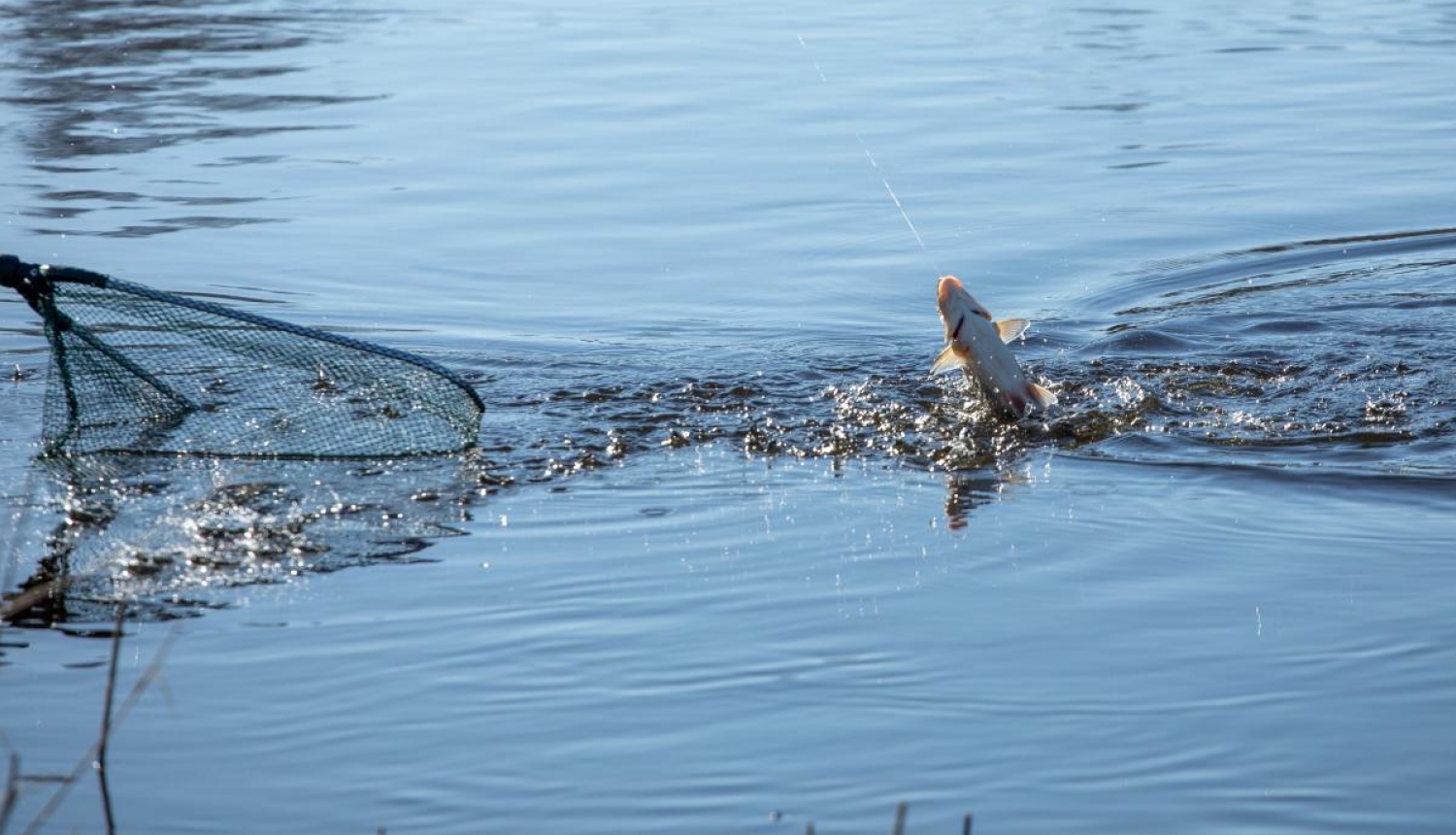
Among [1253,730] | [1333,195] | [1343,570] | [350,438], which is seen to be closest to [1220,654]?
[1253,730]

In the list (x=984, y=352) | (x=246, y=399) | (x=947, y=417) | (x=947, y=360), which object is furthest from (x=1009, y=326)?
(x=246, y=399)

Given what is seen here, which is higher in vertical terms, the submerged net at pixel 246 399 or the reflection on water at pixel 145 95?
the reflection on water at pixel 145 95

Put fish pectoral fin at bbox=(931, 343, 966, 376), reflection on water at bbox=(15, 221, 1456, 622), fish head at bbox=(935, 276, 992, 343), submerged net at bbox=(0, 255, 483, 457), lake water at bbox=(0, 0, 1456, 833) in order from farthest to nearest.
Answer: fish pectoral fin at bbox=(931, 343, 966, 376) → fish head at bbox=(935, 276, 992, 343) → submerged net at bbox=(0, 255, 483, 457) → reflection on water at bbox=(15, 221, 1456, 622) → lake water at bbox=(0, 0, 1456, 833)

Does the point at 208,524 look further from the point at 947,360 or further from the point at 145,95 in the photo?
the point at 145,95

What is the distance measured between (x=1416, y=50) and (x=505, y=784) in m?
14.9

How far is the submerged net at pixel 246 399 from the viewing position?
279 inches

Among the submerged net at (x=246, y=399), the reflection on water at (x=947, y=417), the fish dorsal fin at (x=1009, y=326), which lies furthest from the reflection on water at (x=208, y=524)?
the fish dorsal fin at (x=1009, y=326)

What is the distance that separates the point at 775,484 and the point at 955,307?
1.04m

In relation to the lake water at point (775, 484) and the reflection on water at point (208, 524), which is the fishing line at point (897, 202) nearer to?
the lake water at point (775, 484)

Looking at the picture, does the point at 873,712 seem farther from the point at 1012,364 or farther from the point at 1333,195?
the point at 1333,195

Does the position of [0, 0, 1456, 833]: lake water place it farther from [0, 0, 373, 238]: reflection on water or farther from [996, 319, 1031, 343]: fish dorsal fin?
[996, 319, 1031, 343]: fish dorsal fin

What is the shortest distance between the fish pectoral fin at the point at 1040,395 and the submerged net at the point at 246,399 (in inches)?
87.7

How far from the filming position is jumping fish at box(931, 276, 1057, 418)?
7449mm

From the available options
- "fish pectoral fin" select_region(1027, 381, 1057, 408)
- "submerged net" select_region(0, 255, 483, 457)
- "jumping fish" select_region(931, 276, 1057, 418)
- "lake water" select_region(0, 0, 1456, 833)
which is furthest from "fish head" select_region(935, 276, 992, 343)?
"submerged net" select_region(0, 255, 483, 457)
